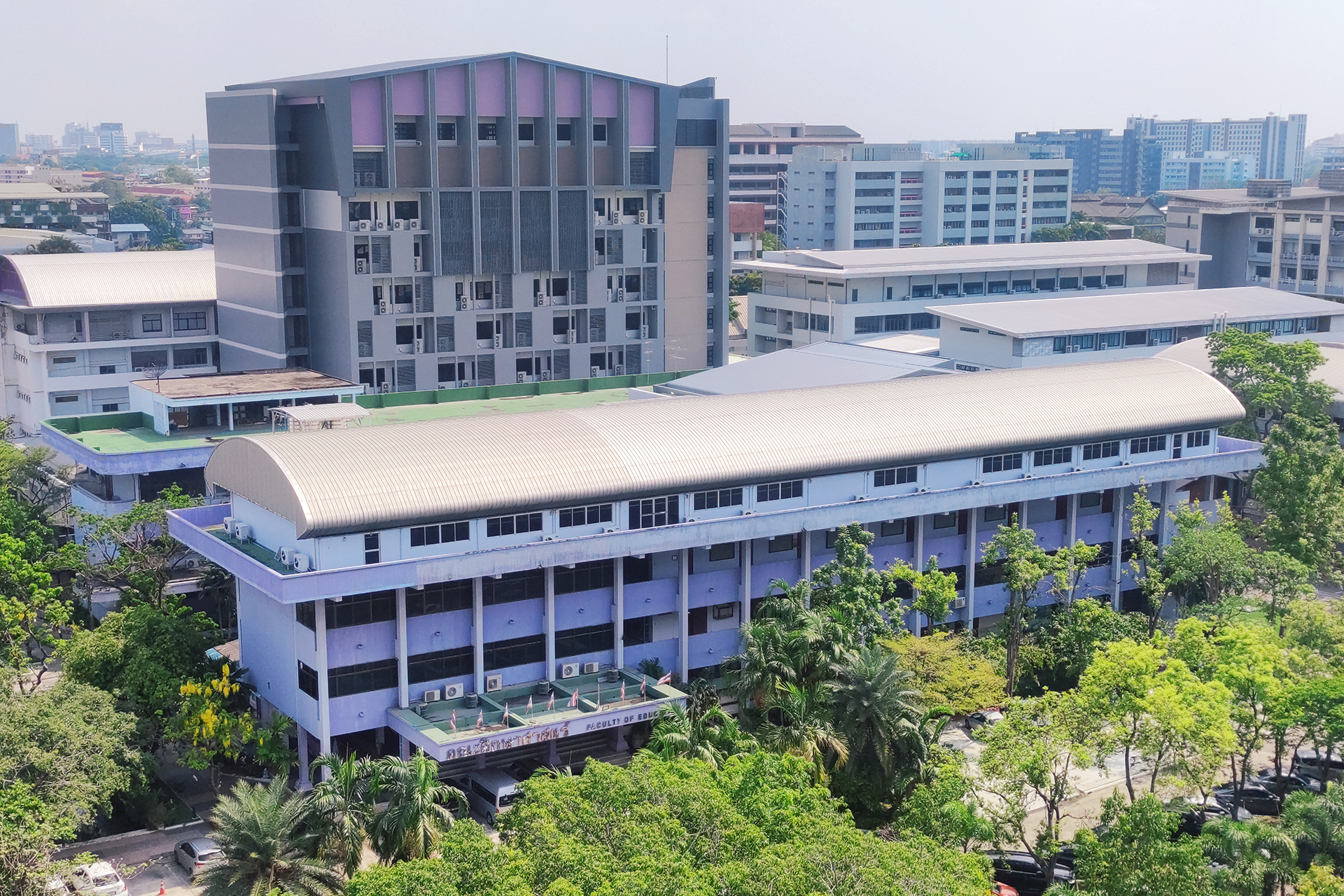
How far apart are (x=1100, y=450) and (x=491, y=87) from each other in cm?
3410

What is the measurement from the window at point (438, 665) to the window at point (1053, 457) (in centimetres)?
2406

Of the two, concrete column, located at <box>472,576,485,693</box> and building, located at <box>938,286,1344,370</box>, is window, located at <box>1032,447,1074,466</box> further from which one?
concrete column, located at <box>472,576,485,693</box>

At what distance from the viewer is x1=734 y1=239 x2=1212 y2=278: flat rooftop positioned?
336 ft

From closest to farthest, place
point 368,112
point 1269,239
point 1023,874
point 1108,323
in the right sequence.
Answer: point 1023,874, point 368,112, point 1108,323, point 1269,239

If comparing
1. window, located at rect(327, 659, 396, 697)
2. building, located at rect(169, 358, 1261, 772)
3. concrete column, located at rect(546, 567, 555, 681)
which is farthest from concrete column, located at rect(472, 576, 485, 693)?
window, located at rect(327, 659, 396, 697)

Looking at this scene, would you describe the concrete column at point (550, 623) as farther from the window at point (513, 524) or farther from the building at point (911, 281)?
the building at point (911, 281)

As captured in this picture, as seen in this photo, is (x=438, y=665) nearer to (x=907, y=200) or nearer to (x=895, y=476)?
(x=895, y=476)

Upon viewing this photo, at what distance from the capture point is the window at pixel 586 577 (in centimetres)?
5097

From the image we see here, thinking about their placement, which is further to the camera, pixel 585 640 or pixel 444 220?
pixel 444 220

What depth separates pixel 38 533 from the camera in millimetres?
61000

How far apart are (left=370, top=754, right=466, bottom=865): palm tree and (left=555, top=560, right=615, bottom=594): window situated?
41.8 ft

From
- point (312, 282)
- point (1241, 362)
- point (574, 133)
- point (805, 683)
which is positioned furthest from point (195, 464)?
point (1241, 362)

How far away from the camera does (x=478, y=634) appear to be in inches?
1919

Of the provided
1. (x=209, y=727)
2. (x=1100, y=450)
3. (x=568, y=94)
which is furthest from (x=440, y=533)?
(x=568, y=94)
